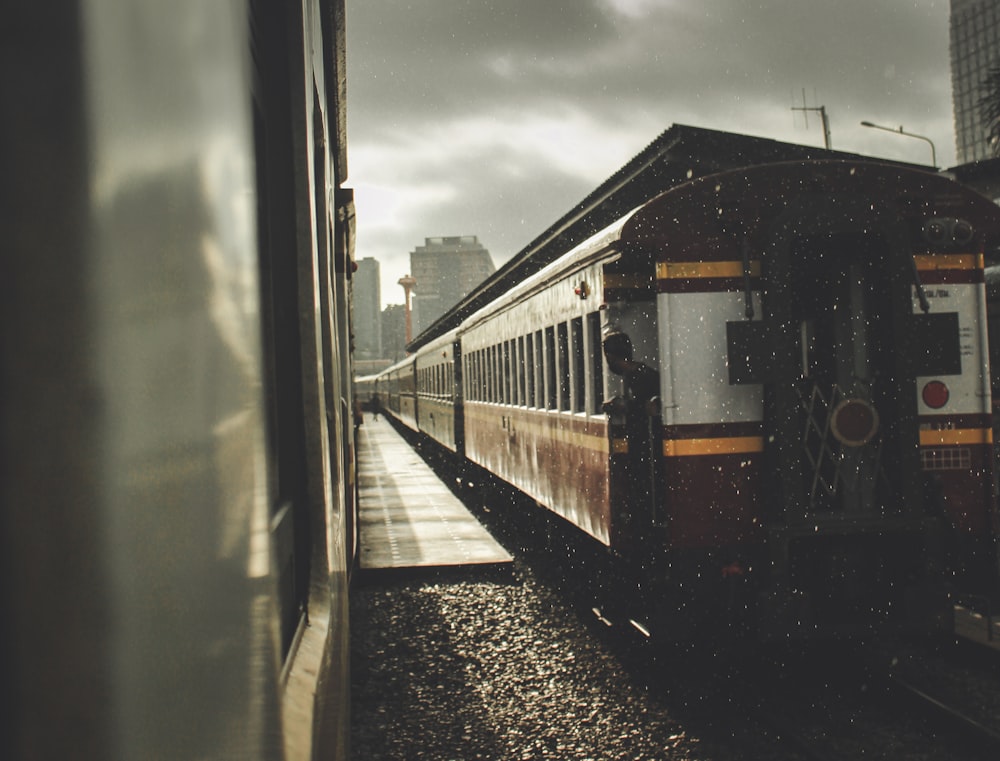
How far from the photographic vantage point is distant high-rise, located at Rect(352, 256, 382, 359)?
10125cm

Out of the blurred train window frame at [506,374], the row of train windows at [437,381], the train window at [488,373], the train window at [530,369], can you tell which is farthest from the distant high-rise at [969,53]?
the train window at [530,369]

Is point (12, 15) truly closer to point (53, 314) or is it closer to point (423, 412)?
point (53, 314)

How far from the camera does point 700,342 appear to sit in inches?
220

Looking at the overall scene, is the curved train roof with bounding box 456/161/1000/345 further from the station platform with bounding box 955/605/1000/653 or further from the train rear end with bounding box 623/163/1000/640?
the station platform with bounding box 955/605/1000/653

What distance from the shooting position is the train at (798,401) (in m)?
5.40

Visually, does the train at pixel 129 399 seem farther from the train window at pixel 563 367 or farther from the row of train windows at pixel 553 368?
the train window at pixel 563 367

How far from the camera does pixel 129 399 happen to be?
469 millimetres

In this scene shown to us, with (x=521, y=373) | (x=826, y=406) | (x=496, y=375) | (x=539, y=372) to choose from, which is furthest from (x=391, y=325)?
(x=826, y=406)

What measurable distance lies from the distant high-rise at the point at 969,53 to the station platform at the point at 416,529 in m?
144

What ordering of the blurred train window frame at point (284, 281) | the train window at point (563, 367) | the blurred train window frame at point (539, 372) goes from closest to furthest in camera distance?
1. the blurred train window frame at point (284, 281)
2. the train window at point (563, 367)
3. the blurred train window frame at point (539, 372)

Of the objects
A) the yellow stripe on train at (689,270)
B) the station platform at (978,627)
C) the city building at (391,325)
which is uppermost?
the city building at (391,325)

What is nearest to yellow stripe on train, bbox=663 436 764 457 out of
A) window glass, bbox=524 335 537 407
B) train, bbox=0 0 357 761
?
window glass, bbox=524 335 537 407

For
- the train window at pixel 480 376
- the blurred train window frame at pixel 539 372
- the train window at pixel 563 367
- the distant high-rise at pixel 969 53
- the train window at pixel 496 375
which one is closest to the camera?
the train window at pixel 563 367

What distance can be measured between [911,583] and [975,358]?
1555mm
